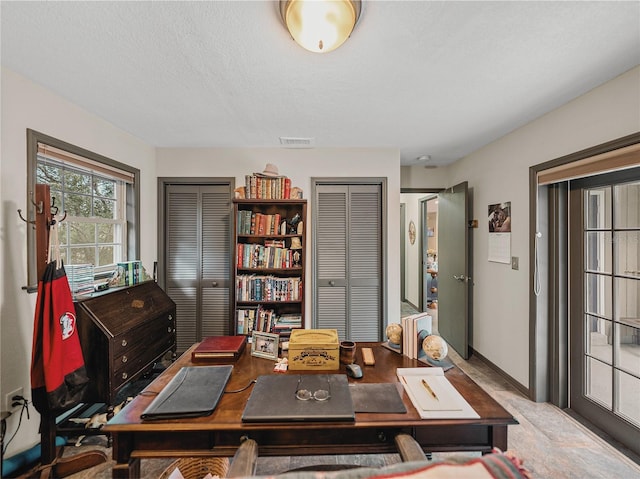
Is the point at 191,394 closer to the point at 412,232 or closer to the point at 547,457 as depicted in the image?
the point at 547,457

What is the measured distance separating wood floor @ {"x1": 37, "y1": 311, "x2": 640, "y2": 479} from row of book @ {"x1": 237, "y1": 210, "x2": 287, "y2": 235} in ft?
6.27

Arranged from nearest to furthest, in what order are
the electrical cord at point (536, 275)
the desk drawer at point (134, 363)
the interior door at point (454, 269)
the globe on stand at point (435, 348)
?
the globe on stand at point (435, 348) < the desk drawer at point (134, 363) < the electrical cord at point (536, 275) < the interior door at point (454, 269)

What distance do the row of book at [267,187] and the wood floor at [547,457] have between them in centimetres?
219

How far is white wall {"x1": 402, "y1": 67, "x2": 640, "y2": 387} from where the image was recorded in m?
1.81


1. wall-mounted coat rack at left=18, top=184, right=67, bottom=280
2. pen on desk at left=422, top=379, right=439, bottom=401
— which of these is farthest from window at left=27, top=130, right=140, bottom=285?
pen on desk at left=422, top=379, right=439, bottom=401

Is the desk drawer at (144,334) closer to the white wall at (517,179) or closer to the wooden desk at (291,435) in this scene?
the wooden desk at (291,435)

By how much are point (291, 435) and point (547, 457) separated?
195 cm

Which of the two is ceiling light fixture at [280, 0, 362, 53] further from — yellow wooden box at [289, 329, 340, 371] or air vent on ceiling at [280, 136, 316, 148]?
air vent on ceiling at [280, 136, 316, 148]

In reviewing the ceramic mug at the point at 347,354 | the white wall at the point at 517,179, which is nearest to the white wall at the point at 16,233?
the ceramic mug at the point at 347,354

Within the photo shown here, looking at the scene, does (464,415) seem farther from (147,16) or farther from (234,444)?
(147,16)

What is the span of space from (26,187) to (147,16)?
1391 mm

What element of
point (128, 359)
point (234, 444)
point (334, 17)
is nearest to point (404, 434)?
point (234, 444)

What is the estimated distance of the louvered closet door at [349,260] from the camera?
3.23m

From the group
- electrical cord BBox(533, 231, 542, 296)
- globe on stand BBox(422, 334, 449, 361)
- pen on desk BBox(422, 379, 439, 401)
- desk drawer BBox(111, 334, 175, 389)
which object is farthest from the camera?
electrical cord BBox(533, 231, 542, 296)
